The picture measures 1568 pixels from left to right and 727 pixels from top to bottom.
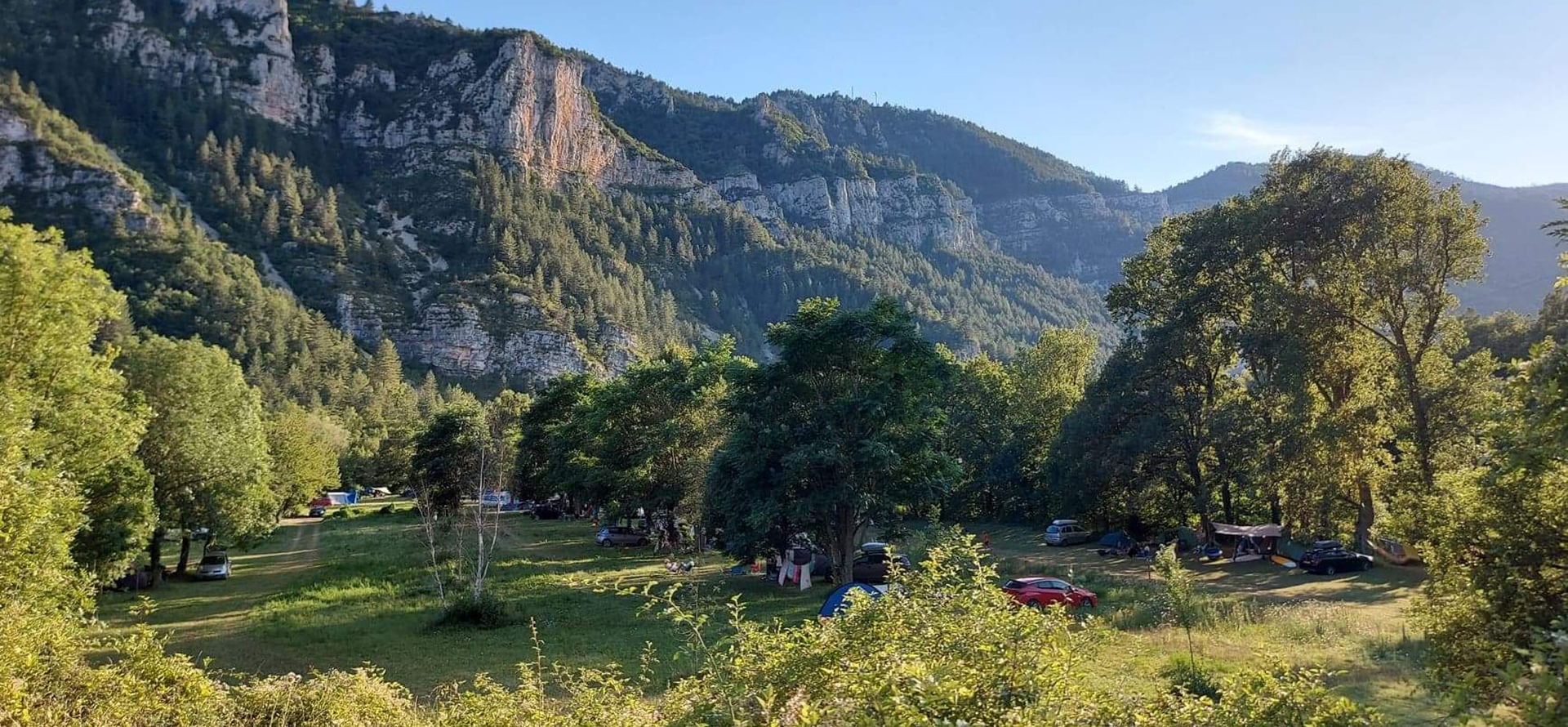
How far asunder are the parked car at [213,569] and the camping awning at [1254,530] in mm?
47121

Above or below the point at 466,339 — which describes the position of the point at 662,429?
below

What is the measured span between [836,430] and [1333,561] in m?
21.4

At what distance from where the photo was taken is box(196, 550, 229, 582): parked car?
113 ft

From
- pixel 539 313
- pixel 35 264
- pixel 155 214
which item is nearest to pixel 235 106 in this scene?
pixel 155 214

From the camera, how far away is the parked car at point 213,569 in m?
34.3

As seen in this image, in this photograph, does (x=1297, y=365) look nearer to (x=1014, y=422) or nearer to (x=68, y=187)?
(x=1014, y=422)

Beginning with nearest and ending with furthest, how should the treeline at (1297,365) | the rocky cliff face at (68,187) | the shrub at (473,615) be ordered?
the shrub at (473,615) < the treeline at (1297,365) < the rocky cliff face at (68,187)

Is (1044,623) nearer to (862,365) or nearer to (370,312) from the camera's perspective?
(862,365)

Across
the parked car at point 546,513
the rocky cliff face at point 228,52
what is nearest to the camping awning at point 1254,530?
the parked car at point 546,513

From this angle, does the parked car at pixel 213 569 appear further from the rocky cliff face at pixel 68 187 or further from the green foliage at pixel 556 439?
the rocky cliff face at pixel 68 187

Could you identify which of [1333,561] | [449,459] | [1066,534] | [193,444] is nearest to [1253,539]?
[1333,561]

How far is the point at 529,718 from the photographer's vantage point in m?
7.88

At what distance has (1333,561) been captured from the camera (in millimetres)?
30078

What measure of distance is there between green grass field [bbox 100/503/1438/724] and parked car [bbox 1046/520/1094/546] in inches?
91.8
